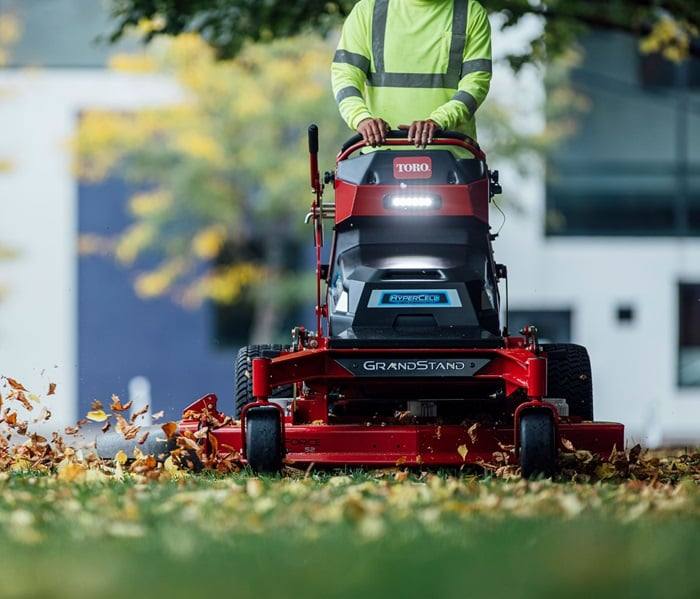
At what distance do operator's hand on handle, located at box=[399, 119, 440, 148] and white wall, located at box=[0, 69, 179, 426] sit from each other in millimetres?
21265

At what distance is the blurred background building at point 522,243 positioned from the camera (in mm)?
28969

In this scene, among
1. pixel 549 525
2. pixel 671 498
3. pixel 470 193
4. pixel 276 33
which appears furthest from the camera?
pixel 276 33

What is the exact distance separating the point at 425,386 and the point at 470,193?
1.04m

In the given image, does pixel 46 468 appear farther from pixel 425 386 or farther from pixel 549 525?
pixel 549 525

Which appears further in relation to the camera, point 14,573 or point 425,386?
point 425,386

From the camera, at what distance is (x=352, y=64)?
8.52 metres

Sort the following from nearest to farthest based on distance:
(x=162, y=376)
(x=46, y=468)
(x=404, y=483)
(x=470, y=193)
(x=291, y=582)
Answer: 1. (x=291, y=582)
2. (x=404, y=483)
3. (x=470, y=193)
4. (x=46, y=468)
5. (x=162, y=376)

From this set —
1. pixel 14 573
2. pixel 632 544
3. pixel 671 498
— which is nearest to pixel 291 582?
pixel 14 573

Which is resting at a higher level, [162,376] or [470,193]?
[470,193]

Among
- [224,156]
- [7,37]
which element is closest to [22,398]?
[224,156]

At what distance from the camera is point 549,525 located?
5668 millimetres

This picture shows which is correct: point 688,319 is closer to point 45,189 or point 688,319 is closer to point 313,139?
point 45,189

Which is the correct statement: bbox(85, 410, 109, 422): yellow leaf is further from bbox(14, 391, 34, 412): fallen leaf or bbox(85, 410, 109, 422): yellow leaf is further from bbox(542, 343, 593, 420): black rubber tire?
bbox(542, 343, 593, 420): black rubber tire

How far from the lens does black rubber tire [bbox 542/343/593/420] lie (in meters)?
9.16
